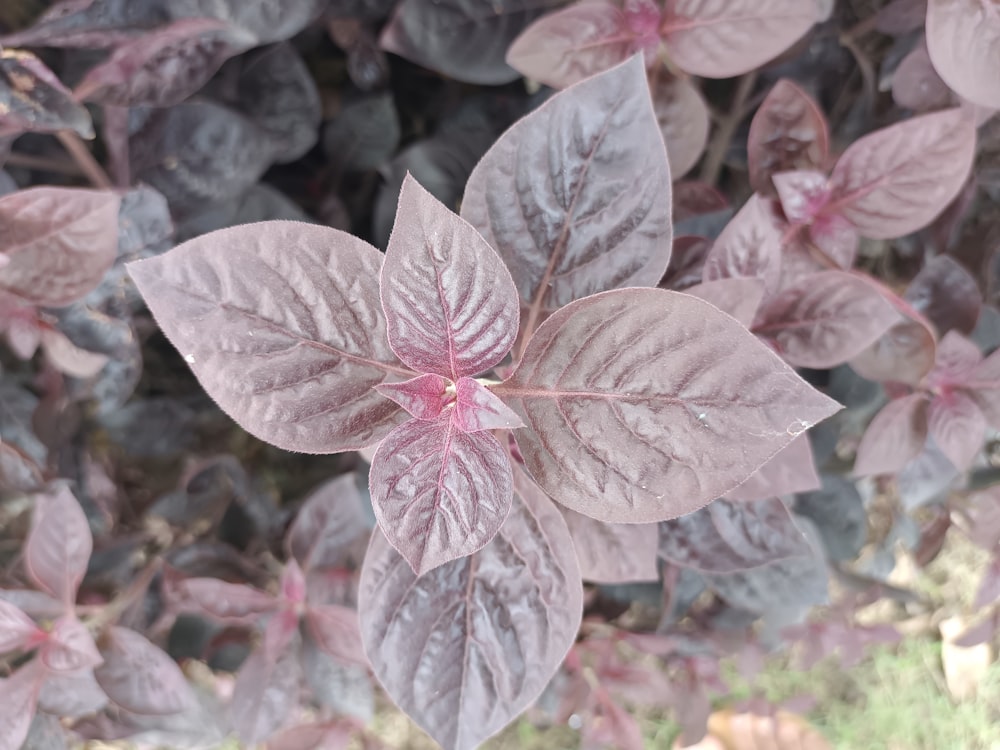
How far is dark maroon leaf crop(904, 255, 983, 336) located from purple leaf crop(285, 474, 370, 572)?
648 millimetres

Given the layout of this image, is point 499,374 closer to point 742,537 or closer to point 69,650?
point 742,537

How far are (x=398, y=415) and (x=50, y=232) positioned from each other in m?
0.38

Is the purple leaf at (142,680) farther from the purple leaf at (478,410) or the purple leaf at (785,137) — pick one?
the purple leaf at (785,137)

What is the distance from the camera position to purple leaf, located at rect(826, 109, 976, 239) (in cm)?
59

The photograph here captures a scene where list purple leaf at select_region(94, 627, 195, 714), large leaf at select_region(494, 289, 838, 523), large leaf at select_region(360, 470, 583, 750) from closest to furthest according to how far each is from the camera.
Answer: large leaf at select_region(494, 289, 838, 523) → large leaf at select_region(360, 470, 583, 750) → purple leaf at select_region(94, 627, 195, 714)

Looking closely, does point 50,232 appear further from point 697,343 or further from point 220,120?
point 697,343

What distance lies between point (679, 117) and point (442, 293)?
0.35 meters

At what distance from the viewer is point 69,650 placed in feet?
2.14

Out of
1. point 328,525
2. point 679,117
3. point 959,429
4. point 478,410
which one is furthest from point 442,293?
point 959,429

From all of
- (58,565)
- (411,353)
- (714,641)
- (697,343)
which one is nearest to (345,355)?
(411,353)

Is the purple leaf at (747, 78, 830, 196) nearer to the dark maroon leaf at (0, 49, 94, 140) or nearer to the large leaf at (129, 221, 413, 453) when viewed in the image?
the large leaf at (129, 221, 413, 453)

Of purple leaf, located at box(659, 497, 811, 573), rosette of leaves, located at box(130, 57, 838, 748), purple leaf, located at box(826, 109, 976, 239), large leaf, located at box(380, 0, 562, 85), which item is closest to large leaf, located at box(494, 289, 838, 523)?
rosette of leaves, located at box(130, 57, 838, 748)

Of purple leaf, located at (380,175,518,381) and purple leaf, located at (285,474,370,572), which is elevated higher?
purple leaf, located at (380,175,518,381)

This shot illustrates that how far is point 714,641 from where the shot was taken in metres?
0.93
